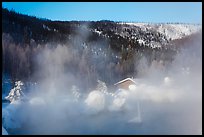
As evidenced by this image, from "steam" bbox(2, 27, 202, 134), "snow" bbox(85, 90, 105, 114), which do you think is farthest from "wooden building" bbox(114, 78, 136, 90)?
"snow" bbox(85, 90, 105, 114)

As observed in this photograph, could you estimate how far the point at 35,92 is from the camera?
5.56 meters

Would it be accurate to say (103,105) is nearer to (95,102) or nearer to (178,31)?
(95,102)

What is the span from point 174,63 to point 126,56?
1146mm

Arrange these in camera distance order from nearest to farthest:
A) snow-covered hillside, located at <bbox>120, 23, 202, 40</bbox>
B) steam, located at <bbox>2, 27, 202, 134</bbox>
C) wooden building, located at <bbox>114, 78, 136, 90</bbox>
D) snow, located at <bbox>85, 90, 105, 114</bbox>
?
steam, located at <bbox>2, 27, 202, 134</bbox> → snow, located at <bbox>85, 90, 105, 114</bbox> → wooden building, located at <bbox>114, 78, 136, 90</bbox> → snow-covered hillside, located at <bbox>120, 23, 202, 40</bbox>

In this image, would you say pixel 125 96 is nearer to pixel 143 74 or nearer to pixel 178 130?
pixel 143 74

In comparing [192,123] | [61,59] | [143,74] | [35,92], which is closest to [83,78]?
[61,59]

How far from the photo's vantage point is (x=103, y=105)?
20.4 feet

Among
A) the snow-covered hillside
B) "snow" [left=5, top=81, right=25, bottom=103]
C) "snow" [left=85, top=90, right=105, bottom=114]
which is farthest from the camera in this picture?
the snow-covered hillside

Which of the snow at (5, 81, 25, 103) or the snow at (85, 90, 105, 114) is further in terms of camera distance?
the snow at (85, 90, 105, 114)

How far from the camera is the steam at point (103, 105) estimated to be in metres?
5.64

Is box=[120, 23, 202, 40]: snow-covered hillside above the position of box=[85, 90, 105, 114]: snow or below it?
above

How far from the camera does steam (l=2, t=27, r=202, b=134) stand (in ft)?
18.5

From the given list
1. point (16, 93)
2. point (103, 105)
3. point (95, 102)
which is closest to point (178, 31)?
point (103, 105)

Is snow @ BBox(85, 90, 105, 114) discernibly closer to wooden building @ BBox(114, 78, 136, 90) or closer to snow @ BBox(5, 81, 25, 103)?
wooden building @ BBox(114, 78, 136, 90)
